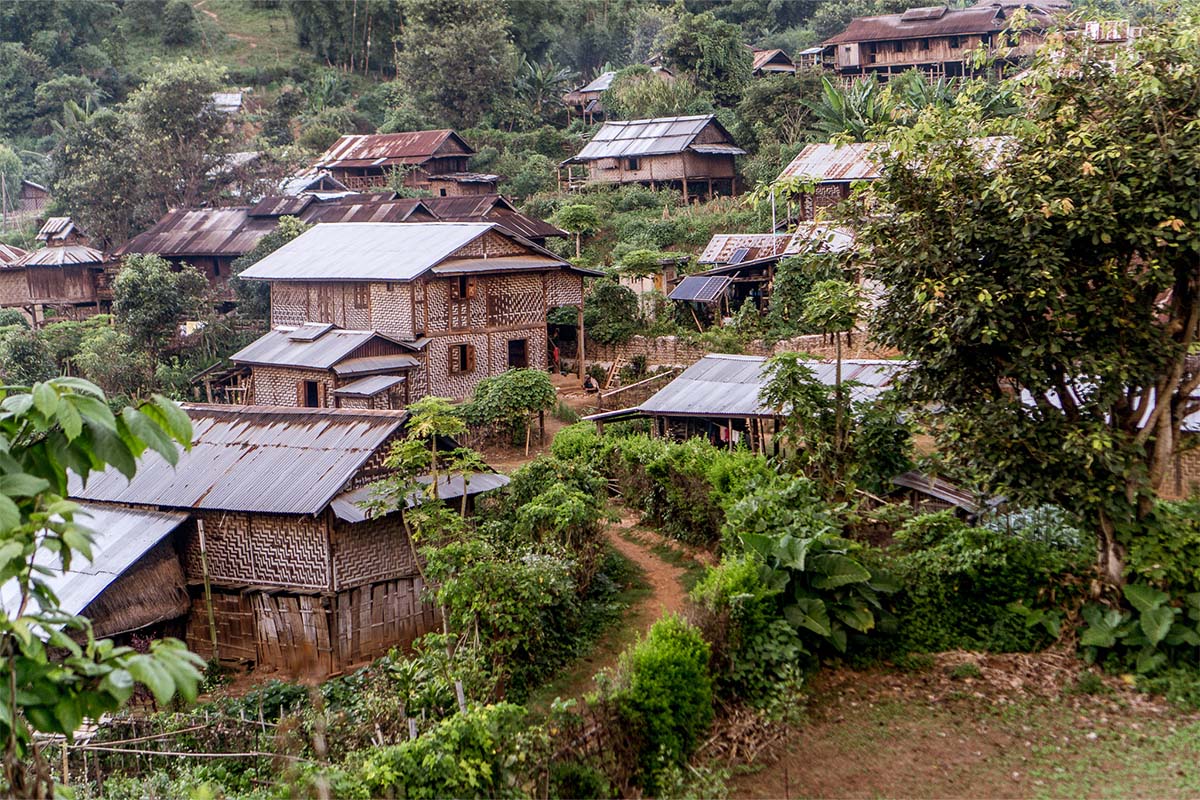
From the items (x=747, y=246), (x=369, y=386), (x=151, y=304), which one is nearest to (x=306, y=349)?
(x=369, y=386)

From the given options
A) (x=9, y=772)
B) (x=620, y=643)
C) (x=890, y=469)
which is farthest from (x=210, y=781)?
(x=890, y=469)

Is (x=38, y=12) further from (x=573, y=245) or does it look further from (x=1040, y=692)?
(x=1040, y=692)

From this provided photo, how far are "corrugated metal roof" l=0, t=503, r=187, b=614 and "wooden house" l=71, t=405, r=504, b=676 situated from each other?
102mm

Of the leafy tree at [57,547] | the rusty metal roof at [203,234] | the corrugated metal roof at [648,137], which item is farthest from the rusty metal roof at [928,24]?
the leafy tree at [57,547]

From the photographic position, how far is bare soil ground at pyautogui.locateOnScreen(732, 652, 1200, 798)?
824 cm

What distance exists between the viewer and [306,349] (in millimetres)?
26828

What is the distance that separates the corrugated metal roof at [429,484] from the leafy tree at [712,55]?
4032 cm

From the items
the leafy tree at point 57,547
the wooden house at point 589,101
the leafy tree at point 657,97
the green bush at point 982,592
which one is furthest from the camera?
the wooden house at point 589,101

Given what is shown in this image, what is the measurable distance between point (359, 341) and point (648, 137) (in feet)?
76.8

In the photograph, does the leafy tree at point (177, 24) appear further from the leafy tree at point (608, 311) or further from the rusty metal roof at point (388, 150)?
the leafy tree at point (608, 311)

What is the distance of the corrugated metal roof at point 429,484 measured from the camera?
1470 centimetres

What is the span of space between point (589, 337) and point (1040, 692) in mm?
22867

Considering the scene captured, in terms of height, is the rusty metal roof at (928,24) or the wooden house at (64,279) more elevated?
the rusty metal roof at (928,24)

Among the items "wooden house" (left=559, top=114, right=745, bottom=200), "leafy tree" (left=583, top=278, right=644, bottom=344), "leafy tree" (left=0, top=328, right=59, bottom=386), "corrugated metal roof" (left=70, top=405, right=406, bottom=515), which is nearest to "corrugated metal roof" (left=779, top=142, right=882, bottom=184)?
"leafy tree" (left=583, top=278, right=644, bottom=344)
